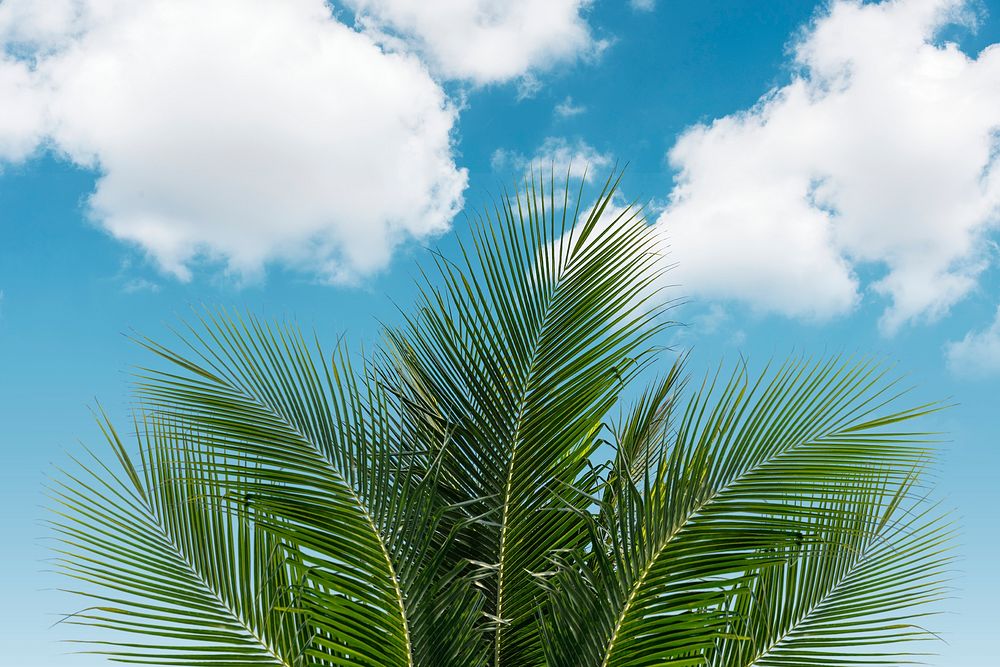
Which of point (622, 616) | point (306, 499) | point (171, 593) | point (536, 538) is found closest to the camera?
point (622, 616)

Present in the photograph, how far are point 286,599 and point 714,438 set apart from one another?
1925mm

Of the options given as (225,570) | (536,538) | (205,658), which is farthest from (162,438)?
(536,538)

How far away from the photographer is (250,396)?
3746mm

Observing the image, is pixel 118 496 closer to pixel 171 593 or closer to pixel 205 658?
pixel 171 593

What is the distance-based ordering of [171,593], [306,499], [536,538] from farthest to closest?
[536,538] < [171,593] < [306,499]

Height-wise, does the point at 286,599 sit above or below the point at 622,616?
above

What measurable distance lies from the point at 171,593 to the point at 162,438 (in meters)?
0.60

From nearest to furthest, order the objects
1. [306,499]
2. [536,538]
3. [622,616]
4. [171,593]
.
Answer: [622,616] < [306,499] < [171,593] < [536,538]

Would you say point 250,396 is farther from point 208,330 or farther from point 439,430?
point 439,430

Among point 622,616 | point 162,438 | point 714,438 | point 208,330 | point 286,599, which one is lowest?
point 622,616

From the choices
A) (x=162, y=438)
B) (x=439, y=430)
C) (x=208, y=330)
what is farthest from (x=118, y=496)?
(x=439, y=430)

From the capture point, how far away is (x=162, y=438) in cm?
372

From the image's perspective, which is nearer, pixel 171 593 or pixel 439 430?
pixel 171 593

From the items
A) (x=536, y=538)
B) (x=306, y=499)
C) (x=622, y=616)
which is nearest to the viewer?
(x=622, y=616)
